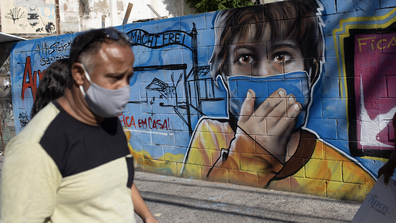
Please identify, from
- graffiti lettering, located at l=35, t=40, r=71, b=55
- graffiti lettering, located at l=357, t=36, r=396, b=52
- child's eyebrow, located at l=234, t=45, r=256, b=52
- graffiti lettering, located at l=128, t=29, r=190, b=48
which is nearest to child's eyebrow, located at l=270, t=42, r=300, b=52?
child's eyebrow, located at l=234, t=45, r=256, b=52

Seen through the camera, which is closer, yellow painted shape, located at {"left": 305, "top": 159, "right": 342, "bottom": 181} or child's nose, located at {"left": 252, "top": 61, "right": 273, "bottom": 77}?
yellow painted shape, located at {"left": 305, "top": 159, "right": 342, "bottom": 181}

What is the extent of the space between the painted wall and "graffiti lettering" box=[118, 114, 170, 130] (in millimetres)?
22

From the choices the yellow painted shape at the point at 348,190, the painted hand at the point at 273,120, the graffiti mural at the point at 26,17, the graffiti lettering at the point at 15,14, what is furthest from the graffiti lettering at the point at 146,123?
the graffiti lettering at the point at 15,14

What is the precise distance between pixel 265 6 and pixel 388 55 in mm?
1549

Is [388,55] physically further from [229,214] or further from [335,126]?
[229,214]

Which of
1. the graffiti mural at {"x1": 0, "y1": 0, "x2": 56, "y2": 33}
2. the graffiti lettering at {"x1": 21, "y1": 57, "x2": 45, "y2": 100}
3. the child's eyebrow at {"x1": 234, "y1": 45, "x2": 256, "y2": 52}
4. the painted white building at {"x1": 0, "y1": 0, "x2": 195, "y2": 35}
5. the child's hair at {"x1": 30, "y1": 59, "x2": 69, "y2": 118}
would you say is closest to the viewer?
the child's hair at {"x1": 30, "y1": 59, "x2": 69, "y2": 118}

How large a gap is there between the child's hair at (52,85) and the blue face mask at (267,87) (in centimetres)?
261

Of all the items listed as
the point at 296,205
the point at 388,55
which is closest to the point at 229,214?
the point at 296,205

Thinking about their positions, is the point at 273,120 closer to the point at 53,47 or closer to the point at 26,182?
the point at 26,182

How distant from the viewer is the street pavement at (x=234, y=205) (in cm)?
369

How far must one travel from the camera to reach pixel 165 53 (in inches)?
204

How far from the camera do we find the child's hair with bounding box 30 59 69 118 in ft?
7.68

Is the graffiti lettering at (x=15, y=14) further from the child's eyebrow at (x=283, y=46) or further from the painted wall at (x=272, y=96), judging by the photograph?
the child's eyebrow at (x=283, y=46)

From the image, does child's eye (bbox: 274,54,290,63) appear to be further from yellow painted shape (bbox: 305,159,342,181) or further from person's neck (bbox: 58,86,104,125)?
person's neck (bbox: 58,86,104,125)
